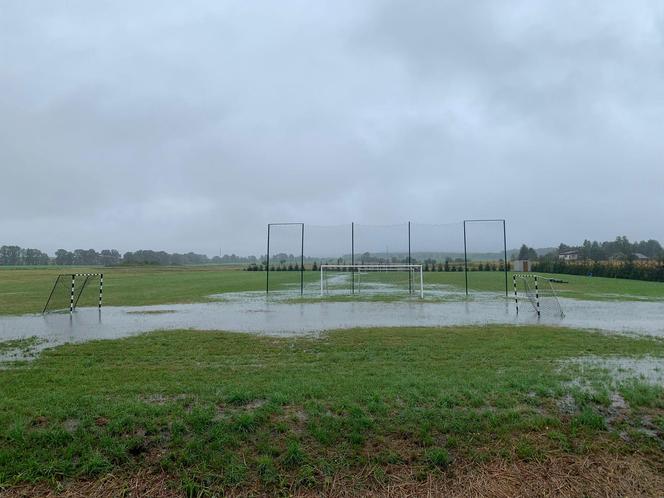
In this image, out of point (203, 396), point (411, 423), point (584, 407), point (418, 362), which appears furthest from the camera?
point (418, 362)

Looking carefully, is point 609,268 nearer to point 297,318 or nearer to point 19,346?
point 297,318

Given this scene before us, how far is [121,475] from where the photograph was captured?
3.17 metres

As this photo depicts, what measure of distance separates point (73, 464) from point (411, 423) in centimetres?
271

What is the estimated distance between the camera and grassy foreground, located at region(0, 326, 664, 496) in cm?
322

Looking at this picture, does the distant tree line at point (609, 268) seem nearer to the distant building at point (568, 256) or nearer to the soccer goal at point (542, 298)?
the distant building at point (568, 256)

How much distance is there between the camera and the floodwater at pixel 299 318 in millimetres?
9609

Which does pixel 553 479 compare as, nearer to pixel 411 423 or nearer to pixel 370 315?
pixel 411 423

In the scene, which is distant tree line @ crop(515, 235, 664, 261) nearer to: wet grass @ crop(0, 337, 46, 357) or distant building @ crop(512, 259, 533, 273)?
distant building @ crop(512, 259, 533, 273)

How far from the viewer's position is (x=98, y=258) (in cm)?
8812

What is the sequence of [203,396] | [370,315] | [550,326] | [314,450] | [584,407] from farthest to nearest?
[370,315] → [550,326] → [203,396] → [584,407] → [314,450]

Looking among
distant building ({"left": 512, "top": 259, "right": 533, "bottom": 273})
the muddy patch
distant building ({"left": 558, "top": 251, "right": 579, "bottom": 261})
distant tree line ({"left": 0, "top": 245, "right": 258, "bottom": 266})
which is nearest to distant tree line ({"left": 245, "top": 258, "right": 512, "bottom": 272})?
distant building ({"left": 512, "top": 259, "right": 533, "bottom": 273})

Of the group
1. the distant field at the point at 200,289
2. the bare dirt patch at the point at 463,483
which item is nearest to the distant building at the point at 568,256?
the distant field at the point at 200,289

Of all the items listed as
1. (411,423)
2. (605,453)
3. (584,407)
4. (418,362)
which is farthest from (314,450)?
(418,362)

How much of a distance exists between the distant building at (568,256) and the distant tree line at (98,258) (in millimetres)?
53301
